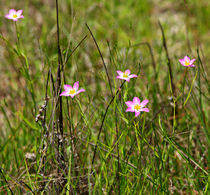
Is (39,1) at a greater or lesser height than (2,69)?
greater

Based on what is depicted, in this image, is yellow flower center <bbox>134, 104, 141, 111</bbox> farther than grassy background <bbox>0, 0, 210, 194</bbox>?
No

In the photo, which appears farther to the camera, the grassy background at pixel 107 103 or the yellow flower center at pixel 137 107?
the grassy background at pixel 107 103

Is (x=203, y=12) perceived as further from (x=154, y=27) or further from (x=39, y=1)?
(x=39, y=1)

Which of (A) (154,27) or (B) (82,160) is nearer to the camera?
(B) (82,160)

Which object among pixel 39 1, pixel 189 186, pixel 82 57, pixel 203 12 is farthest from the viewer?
pixel 39 1

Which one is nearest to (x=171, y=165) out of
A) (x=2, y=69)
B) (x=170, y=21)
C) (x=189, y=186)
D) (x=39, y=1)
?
(x=189, y=186)

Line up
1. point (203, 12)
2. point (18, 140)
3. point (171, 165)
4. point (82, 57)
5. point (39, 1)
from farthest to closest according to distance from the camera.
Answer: point (39, 1) → point (203, 12) → point (82, 57) → point (18, 140) → point (171, 165)

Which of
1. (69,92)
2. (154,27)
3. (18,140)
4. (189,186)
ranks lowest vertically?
(189,186)
